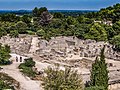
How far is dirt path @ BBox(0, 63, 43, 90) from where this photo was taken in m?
30.7

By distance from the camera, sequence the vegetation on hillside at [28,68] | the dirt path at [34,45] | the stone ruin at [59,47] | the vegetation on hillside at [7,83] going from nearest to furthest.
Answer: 1. the vegetation on hillside at [7,83]
2. the vegetation on hillside at [28,68]
3. the stone ruin at [59,47]
4. the dirt path at [34,45]

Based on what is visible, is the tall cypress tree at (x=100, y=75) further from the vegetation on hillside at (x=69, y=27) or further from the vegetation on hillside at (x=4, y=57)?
the vegetation on hillside at (x=69, y=27)

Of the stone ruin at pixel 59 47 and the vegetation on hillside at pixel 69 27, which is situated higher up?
the vegetation on hillside at pixel 69 27

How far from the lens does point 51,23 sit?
237ft

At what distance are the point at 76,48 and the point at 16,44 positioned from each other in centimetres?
895

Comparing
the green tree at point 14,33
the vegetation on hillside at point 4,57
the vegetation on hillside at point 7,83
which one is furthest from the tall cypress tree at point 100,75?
the green tree at point 14,33

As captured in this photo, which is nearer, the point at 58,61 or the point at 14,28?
the point at 58,61

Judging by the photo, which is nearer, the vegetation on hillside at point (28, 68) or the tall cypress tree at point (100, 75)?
the tall cypress tree at point (100, 75)

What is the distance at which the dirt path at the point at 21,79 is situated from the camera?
30.7 meters

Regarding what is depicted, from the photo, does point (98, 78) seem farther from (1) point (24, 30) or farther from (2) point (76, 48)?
(1) point (24, 30)

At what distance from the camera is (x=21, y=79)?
3309 cm

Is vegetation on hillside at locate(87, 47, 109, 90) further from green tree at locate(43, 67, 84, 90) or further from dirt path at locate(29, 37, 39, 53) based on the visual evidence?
dirt path at locate(29, 37, 39, 53)

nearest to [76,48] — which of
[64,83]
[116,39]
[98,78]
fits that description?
[116,39]

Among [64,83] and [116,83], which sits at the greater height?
[64,83]
